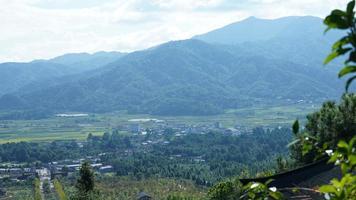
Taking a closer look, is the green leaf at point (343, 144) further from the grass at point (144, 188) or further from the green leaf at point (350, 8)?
the grass at point (144, 188)

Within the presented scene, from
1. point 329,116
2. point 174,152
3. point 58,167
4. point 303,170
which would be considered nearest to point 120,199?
point 329,116

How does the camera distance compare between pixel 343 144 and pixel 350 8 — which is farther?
pixel 343 144

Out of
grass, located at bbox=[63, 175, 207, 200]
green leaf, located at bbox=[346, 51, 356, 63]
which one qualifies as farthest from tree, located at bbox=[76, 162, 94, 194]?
green leaf, located at bbox=[346, 51, 356, 63]

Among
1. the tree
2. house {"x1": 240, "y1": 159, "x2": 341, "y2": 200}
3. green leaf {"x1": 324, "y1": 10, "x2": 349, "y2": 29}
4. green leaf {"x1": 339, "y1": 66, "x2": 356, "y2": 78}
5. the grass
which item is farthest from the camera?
the grass

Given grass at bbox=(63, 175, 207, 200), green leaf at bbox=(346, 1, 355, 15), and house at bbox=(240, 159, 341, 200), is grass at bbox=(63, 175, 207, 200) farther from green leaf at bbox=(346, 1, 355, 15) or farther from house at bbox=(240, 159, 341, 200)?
green leaf at bbox=(346, 1, 355, 15)

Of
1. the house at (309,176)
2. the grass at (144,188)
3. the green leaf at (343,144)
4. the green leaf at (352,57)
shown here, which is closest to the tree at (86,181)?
the house at (309,176)

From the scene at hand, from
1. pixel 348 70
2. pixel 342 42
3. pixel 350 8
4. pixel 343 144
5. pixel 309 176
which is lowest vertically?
pixel 309 176

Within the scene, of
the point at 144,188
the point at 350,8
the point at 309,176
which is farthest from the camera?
the point at 144,188

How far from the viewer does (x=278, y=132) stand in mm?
196500

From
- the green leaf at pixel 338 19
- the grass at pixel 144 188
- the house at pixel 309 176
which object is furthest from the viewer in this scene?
the grass at pixel 144 188

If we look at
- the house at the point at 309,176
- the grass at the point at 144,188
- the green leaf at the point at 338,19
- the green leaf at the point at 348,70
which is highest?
the green leaf at the point at 338,19

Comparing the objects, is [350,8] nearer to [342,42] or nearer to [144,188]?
[342,42]

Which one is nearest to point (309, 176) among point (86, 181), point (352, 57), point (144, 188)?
point (352, 57)

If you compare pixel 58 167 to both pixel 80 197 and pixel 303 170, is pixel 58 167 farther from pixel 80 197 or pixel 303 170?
pixel 303 170
